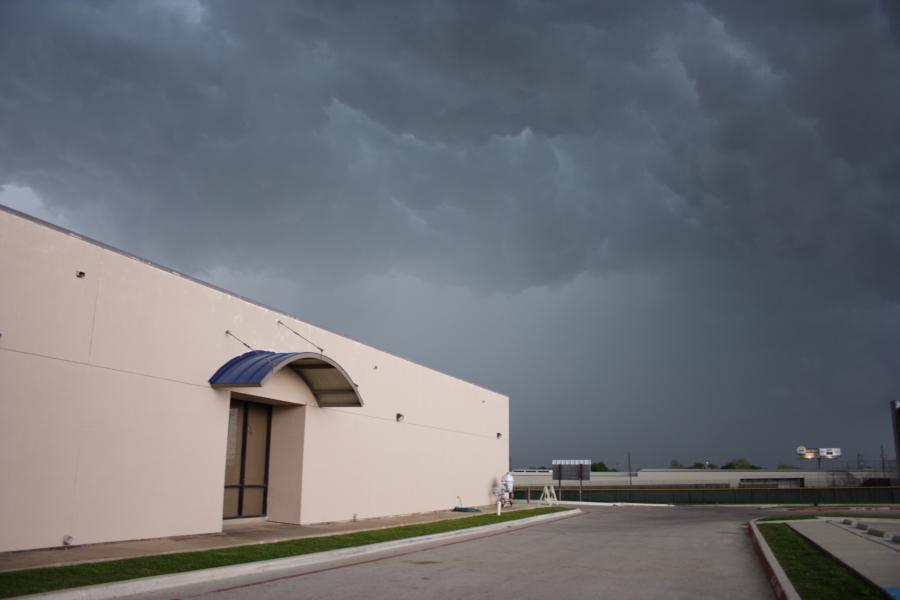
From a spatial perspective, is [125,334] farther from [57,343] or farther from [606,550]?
[606,550]

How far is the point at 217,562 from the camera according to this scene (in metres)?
12.0

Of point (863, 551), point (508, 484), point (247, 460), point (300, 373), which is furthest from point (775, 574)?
point (508, 484)

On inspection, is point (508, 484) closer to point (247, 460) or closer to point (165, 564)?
point (247, 460)

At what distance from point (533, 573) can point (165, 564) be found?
6171 millimetres

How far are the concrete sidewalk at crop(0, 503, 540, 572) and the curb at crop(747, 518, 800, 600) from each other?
9931 mm

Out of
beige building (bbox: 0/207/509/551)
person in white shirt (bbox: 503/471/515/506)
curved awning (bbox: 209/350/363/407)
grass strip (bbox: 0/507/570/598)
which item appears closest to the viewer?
grass strip (bbox: 0/507/570/598)

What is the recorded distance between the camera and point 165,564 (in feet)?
38.0

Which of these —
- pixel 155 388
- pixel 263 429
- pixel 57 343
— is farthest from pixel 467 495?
pixel 57 343

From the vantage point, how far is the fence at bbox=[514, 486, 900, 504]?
45853 mm

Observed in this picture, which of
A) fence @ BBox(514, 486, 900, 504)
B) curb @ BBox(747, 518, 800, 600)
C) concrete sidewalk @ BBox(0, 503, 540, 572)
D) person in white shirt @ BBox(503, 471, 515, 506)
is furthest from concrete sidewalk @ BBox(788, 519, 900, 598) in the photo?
fence @ BBox(514, 486, 900, 504)

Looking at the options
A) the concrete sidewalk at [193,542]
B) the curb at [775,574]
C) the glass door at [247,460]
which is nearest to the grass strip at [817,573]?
the curb at [775,574]

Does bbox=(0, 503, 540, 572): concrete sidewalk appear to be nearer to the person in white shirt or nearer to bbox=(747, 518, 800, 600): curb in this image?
bbox=(747, 518, 800, 600): curb

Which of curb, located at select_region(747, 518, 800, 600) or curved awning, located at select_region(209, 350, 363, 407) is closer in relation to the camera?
curb, located at select_region(747, 518, 800, 600)

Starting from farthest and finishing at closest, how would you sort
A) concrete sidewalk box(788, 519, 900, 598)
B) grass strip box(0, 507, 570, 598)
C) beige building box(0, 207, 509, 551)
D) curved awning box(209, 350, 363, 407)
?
1. curved awning box(209, 350, 363, 407)
2. beige building box(0, 207, 509, 551)
3. concrete sidewalk box(788, 519, 900, 598)
4. grass strip box(0, 507, 570, 598)
